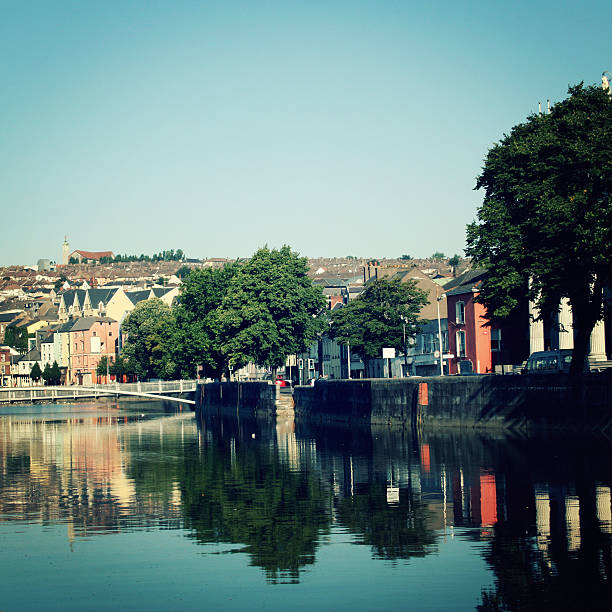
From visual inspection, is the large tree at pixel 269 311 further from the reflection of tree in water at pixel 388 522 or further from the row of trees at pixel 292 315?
the reflection of tree in water at pixel 388 522

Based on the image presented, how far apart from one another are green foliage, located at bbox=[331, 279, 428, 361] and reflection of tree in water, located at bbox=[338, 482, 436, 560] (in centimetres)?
6881

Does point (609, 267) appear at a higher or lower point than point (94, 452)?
higher

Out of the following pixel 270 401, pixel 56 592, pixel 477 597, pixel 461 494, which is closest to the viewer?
pixel 477 597

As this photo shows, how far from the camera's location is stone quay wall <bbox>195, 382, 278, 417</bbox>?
11731 centimetres

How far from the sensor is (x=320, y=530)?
35.5 meters

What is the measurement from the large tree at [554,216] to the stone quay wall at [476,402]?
3.11 m

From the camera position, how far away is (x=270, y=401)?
11588cm

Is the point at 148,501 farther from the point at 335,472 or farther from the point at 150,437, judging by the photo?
the point at 150,437

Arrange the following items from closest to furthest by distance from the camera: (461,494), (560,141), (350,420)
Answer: (461,494) → (560,141) → (350,420)

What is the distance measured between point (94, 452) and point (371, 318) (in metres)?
A: 47.5

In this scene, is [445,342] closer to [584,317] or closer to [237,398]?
[237,398]

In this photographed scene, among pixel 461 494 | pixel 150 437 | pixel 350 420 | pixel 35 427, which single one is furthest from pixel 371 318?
pixel 461 494

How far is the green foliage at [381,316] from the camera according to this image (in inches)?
4540

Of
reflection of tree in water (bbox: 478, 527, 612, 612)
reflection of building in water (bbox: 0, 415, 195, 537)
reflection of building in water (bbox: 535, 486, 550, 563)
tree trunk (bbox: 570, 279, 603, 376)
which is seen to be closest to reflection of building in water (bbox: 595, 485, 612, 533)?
reflection of building in water (bbox: 535, 486, 550, 563)
